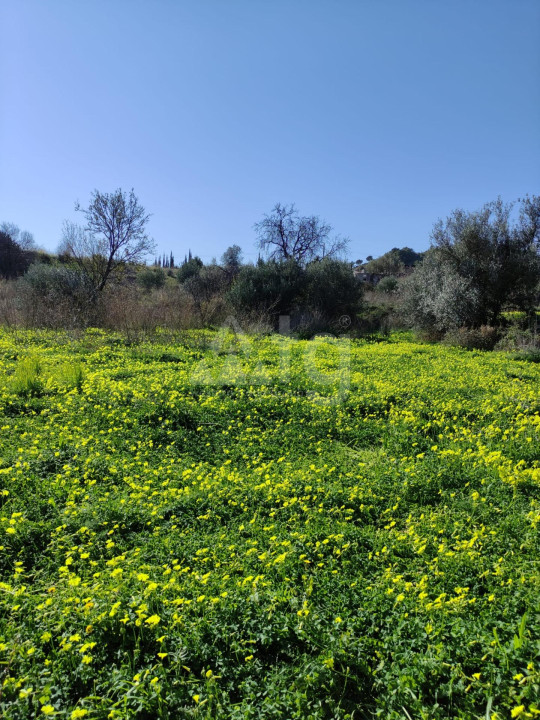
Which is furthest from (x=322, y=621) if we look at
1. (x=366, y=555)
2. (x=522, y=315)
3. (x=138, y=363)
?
(x=522, y=315)

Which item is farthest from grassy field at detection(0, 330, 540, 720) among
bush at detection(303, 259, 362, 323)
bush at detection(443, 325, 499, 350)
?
bush at detection(303, 259, 362, 323)

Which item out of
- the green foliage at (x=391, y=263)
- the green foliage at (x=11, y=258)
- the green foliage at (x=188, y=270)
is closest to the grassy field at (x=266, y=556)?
the green foliage at (x=188, y=270)

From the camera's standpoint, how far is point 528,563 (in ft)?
9.70

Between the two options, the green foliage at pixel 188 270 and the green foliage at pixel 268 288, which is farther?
the green foliage at pixel 188 270

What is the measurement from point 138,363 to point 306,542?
25.4ft

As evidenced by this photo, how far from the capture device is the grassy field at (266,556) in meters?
2.10

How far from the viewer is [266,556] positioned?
3.16m

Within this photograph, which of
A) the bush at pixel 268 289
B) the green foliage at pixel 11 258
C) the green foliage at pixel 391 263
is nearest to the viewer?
the bush at pixel 268 289

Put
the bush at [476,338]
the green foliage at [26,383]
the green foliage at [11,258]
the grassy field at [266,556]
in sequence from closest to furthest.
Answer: the grassy field at [266,556]
the green foliage at [26,383]
the bush at [476,338]
the green foliage at [11,258]

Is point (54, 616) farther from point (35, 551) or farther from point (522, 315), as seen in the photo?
point (522, 315)

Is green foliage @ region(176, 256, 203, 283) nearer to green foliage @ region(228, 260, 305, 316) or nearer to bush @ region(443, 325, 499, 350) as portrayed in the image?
green foliage @ region(228, 260, 305, 316)

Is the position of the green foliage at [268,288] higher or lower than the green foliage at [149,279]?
lower

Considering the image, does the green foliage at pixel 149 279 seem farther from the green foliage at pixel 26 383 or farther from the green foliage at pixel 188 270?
the green foliage at pixel 26 383

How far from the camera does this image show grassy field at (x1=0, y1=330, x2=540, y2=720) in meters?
2.10
